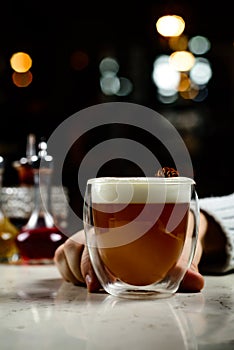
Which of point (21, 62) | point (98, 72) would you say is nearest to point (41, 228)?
point (21, 62)

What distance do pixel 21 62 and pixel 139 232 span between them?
11.7ft

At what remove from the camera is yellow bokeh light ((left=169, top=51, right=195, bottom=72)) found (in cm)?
477

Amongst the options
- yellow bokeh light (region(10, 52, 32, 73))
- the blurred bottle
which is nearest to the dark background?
yellow bokeh light (region(10, 52, 32, 73))

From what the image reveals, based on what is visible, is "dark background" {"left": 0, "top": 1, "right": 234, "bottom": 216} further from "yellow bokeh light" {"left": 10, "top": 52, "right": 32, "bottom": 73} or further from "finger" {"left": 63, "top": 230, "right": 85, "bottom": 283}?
"finger" {"left": 63, "top": 230, "right": 85, "bottom": 283}

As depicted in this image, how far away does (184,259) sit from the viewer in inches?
36.8

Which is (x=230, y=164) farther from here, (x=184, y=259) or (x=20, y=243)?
(x=184, y=259)

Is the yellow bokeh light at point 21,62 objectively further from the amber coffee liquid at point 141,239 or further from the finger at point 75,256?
the amber coffee liquid at point 141,239

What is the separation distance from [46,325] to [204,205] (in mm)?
527

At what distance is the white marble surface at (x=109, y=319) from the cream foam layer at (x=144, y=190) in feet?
0.46

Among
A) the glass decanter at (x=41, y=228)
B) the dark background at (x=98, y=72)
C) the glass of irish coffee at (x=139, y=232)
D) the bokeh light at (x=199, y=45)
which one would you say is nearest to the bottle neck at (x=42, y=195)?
the glass decanter at (x=41, y=228)

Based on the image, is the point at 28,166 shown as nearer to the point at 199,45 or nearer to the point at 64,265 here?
the point at 64,265

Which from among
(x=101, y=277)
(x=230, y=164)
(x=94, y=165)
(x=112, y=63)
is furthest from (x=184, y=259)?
(x=112, y=63)

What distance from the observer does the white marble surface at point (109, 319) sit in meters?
Answer: 0.64

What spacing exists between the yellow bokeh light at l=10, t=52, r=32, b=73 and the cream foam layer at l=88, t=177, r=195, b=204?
3.42 meters
